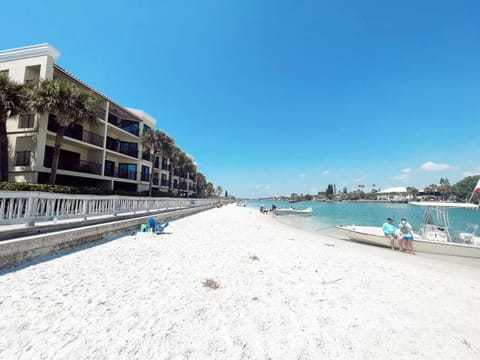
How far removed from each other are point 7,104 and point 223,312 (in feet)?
60.6

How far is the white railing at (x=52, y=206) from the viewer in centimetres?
520

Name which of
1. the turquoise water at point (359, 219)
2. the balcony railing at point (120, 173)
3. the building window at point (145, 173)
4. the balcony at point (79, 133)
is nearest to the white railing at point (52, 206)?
the balcony at point (79, 133)

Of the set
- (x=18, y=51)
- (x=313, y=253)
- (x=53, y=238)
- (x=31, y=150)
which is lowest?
(x=313, y=253)

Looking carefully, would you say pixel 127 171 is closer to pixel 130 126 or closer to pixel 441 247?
pixel 130 126

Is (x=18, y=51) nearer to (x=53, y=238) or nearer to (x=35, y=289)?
(x=53, y=238)

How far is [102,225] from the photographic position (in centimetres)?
711

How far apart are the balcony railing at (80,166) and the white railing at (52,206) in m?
11.7

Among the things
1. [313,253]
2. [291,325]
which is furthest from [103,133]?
[291,325]

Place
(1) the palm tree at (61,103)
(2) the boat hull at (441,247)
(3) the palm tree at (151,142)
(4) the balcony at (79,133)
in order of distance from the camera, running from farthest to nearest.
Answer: (3) the palm tree at (151,142) < (4) the balcony at (79,133) < (1) the palm tree at (61,103) < (2) the boat hull at (441,247)

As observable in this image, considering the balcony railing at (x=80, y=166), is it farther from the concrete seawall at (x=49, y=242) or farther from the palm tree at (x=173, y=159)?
the concrete seawall at (x=49, y=242)

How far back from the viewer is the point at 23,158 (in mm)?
15211

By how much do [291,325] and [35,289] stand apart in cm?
433

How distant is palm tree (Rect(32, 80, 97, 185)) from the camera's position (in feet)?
44.0

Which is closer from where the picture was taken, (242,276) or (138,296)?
(138,296)
